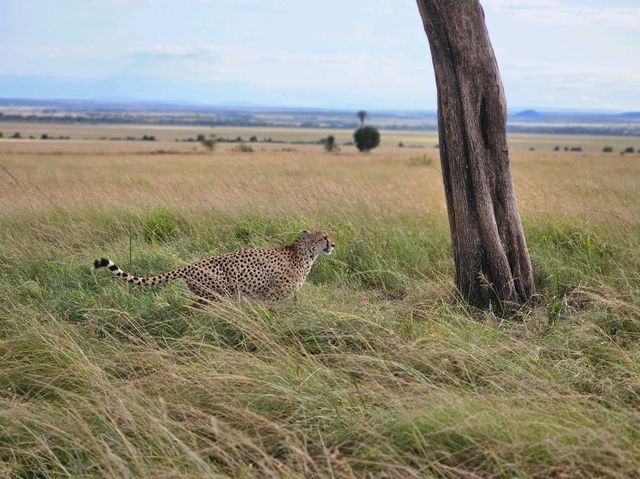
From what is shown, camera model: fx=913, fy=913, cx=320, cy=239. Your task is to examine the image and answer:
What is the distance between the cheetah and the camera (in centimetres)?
575

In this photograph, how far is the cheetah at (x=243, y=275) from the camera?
5746mm

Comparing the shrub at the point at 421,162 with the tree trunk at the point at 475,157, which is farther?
the shrub at the point at 421,162

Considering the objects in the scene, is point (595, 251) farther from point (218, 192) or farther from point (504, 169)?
point (218, 192)

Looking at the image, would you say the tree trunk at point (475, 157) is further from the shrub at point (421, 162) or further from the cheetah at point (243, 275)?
the shrub at point (421, 162)

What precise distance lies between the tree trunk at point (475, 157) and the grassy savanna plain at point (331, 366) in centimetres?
26

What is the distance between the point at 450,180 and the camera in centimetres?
610

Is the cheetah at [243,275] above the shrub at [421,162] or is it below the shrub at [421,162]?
above

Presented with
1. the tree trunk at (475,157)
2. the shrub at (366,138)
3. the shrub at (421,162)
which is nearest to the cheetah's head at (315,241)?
the tree trunk at (475,157)

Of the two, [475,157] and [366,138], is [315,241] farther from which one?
[366,138]

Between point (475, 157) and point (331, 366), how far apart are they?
6.83 feet

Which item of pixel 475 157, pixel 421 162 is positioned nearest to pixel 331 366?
pixel 475 157

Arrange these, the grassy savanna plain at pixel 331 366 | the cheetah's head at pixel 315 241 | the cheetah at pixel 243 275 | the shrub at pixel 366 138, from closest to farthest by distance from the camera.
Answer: the grassy savanna plain at pixel 331 366, the cheetah at pixel 243 275, the cheetah's head at pixel 315 241, the shrub at pixel 366 138

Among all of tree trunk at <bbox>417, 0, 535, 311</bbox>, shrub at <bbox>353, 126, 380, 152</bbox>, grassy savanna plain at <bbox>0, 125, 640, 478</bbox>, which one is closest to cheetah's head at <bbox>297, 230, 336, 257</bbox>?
grassy savanna plain at <bbox>0, 125, 640, 478</bbox>

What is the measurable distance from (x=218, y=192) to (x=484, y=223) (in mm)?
5338
